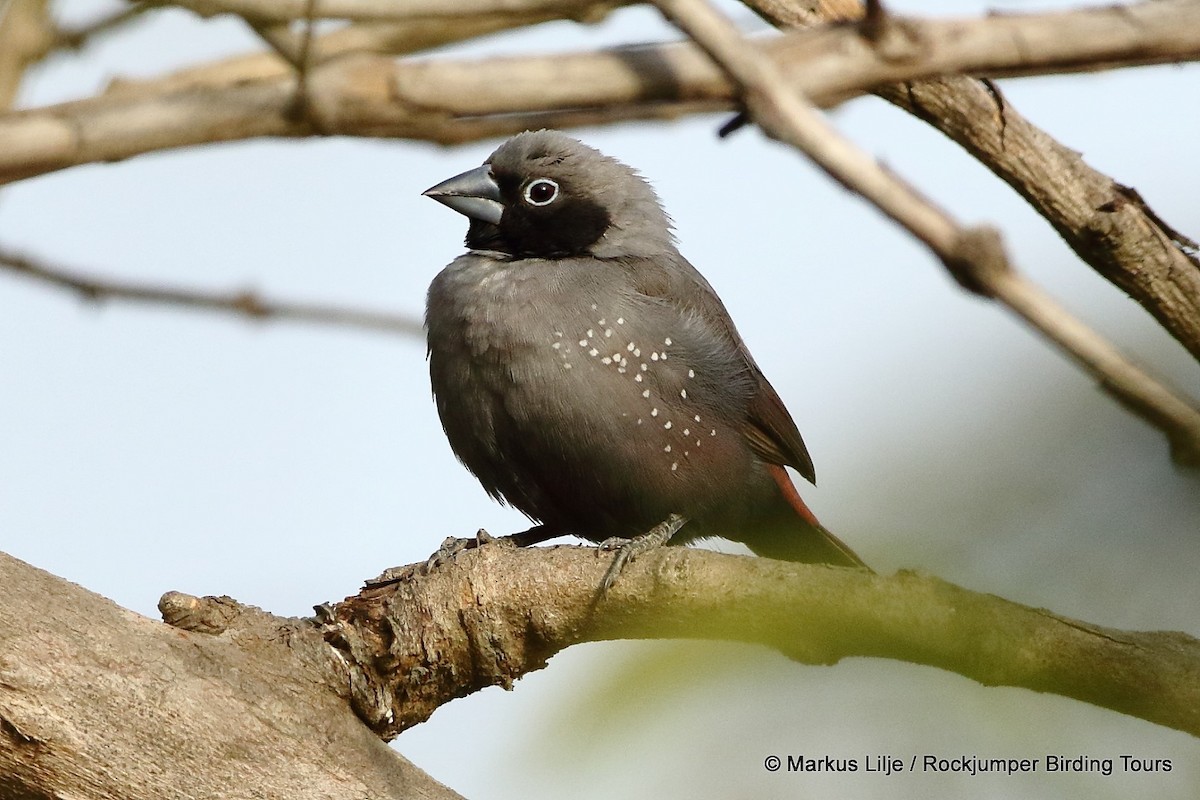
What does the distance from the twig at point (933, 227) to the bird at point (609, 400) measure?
3398 millimetres

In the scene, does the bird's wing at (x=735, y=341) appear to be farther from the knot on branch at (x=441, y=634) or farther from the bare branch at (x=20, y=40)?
the bare branch at (x=20, y=40)

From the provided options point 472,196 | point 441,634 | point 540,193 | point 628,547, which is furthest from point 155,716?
point 540,193

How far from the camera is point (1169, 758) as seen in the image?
1138 mm

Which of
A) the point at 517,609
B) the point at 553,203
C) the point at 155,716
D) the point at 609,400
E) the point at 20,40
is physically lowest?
the point at 155,716

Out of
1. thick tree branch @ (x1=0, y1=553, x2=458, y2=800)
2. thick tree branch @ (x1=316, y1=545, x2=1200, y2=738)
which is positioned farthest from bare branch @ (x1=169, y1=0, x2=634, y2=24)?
thick tree branch @ (x1=0, y1=553, x2=458, y2=800)

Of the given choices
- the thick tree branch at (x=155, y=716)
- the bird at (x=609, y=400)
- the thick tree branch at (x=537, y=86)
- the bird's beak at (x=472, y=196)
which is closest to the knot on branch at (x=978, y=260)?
the thick tree branch at (x=537, y=86)

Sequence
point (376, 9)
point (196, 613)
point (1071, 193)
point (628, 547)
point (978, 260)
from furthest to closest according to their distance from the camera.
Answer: point (628, 547)
point (1071, 193)
point (196, 613)
point (376, 9)
point (978, 260)

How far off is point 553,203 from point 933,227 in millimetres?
4784

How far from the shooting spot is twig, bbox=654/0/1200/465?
99cm

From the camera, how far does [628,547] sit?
415cm

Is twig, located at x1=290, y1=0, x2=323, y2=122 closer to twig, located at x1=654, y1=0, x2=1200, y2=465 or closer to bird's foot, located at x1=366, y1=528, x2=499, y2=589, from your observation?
twig, located at x1=654, y1=0, x2=1200, y2=465

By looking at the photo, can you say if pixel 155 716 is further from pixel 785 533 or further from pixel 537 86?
pixel 785 533

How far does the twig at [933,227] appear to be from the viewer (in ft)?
3.24

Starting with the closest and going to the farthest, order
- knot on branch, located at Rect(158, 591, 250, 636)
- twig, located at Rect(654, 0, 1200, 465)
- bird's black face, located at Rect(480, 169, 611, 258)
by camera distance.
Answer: twig, located at Rect(654, 0, 1200, 465) < knot on branch, located at Rect(158, 591, 250, 636) < bird's black face, located at Rect(480, 169, 611, 258)
